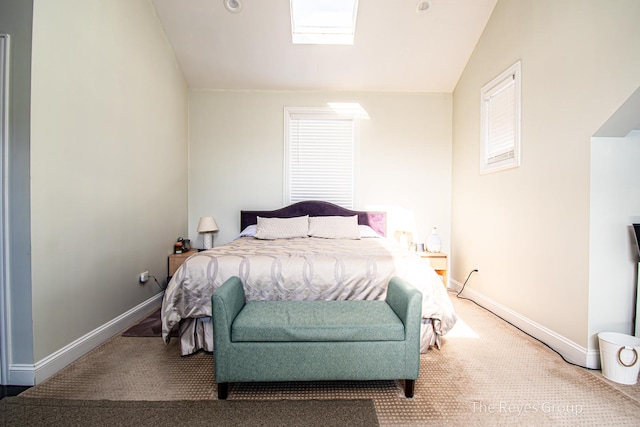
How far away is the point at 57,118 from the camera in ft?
6.42

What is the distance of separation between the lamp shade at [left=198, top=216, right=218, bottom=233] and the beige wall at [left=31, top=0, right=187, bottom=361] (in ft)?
1.34

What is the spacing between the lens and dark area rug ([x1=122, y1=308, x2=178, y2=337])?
2486 mm

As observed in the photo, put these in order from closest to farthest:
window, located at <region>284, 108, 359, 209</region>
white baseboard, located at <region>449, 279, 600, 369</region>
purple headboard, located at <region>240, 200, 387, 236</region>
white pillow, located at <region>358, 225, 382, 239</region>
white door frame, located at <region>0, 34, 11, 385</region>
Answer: white door frame, located at <region>0, 34, 11, 385</region> → white baseboard, located at <region>449, 279, 600, 369</region> → white pillow, located at <region>358, 225, 382, 239</region> → purple headboard, located at <region>240, 200, 387, 236</region> → window, located at <region>284, 108, 359, 209</region>

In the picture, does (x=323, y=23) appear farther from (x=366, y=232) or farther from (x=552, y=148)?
(x=552, y=148)

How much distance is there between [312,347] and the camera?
1576mm

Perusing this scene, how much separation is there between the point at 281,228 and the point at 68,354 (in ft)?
7.01

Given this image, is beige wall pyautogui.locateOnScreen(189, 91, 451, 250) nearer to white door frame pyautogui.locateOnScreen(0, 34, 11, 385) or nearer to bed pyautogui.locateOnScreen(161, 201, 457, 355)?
bed pyautogui.locateOnScreen(161, 201, 457, 355)

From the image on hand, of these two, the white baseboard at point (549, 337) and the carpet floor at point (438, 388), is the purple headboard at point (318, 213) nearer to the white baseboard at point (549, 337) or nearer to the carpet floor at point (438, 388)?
the white baseboard at point (549, 337)

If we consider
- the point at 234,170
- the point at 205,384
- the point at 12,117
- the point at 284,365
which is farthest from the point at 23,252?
the point at 234,170

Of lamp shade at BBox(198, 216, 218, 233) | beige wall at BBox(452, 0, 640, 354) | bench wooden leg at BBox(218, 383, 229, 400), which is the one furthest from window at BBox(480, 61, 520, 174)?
lamp shade at BBox(198, 216, 218, 233)

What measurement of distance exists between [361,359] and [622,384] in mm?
1676

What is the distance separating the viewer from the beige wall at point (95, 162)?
6.14ft

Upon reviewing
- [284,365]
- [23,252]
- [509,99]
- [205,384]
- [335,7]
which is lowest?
[205,384]

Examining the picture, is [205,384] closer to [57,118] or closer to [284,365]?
[284,365]
